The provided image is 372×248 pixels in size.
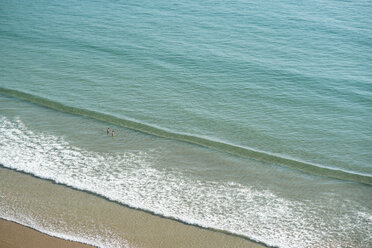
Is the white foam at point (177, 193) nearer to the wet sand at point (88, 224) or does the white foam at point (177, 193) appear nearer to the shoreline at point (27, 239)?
the wet sand at point (88, 224)

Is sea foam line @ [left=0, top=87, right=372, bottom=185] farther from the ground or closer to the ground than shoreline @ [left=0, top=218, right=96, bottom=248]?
farther from the ground

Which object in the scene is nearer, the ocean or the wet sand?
the wet sand

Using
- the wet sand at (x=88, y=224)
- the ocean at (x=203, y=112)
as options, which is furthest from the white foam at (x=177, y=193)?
the wet sand at (x=88, y=224)

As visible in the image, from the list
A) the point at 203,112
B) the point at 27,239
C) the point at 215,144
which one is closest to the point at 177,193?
the point at 215,144

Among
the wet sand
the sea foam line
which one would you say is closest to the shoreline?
the wet sand

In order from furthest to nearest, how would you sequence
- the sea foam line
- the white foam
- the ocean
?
the sea foam line → the ocean → the white foam

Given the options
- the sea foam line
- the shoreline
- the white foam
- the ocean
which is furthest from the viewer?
the sea foam line

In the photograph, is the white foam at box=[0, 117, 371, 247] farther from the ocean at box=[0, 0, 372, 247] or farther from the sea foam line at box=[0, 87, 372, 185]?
the sea foam line at box=[0, 87, 372, 185]
